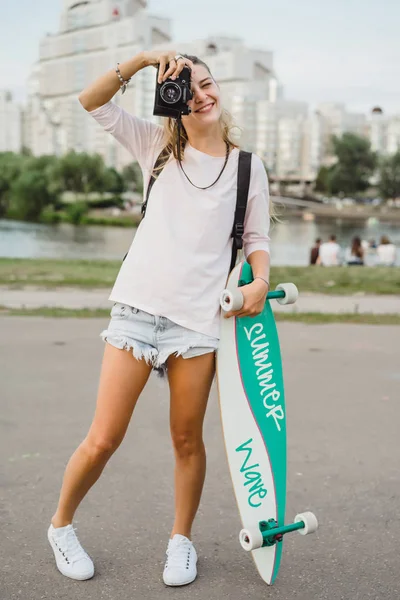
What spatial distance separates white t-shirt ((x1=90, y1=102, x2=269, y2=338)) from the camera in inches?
92.4

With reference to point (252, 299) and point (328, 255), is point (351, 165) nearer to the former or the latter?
point (328, 255)

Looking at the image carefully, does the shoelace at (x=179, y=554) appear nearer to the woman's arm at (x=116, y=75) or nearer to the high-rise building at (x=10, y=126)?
the woman's arm at (x=116, y=75)

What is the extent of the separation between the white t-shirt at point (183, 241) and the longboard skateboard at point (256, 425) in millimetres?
89

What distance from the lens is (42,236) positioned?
37812mm

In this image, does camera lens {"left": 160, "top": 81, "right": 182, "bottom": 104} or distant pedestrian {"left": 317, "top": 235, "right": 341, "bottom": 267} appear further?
distant pedestrian {"left": 317, "top": 235, "right": 341, "bottom": 267}

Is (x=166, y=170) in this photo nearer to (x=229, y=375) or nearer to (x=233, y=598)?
(x=229, y=375)

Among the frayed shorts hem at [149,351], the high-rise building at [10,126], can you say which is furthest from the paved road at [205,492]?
the high-rise building at [10,126]

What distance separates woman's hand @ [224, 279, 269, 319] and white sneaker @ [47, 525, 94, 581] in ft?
3.15

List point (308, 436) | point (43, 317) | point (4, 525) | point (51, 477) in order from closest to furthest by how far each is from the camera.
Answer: point (4, 525) < point (51, 477) < point (308, 436) < point (43, 317)

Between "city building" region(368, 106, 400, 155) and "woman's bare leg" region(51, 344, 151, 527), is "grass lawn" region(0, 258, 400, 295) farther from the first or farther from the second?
"city building" region(368, 106, 400, 155)

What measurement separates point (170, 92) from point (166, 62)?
0.32 ft

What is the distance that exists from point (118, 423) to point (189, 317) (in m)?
0.42

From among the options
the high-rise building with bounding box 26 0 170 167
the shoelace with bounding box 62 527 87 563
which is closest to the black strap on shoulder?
the shoelace with bounding box 62 527 87 563

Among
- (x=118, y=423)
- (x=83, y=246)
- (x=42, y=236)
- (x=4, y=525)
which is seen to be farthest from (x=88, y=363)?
(x=42, y=236)
